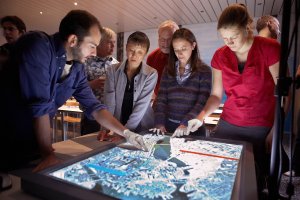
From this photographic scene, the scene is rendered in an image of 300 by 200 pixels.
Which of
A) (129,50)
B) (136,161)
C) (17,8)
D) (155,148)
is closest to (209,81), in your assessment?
(129,50)

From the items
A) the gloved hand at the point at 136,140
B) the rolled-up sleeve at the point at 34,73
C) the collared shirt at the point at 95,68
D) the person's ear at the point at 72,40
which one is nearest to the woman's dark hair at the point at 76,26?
the person's ear at the point at 72,40

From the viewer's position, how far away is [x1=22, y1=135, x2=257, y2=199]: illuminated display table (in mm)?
634

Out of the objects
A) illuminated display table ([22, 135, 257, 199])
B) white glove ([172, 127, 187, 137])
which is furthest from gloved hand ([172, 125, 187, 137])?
illuminated display table ([22, 135, 257, 199])

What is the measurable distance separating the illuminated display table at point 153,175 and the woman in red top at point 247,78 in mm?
222

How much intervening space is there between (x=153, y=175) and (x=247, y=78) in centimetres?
74

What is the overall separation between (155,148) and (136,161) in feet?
0.63

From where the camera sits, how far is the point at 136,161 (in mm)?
899

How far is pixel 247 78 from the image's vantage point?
4.02 ft

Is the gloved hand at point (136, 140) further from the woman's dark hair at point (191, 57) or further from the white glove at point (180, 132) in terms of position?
the woman's dark hair at point (191, 57)

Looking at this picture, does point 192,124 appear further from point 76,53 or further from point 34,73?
point 34,73

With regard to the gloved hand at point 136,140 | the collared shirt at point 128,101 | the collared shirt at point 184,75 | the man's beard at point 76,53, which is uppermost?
the man's beard at point 76,53

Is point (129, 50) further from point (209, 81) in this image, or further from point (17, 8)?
point (17, 8)

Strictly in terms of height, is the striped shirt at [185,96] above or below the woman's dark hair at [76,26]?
below

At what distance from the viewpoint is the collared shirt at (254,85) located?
1.19 m
